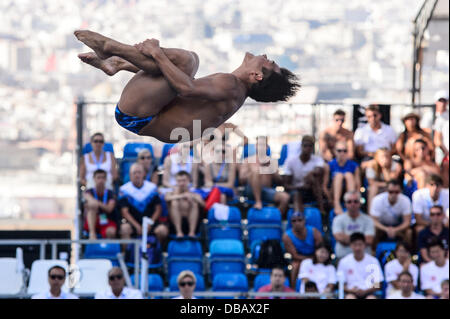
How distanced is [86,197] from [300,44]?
34364 mm

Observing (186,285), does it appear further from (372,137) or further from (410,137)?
(410,137)

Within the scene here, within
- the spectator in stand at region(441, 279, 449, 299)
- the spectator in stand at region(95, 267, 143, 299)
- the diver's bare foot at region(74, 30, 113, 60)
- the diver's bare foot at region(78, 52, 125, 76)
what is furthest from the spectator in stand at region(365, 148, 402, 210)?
the diver's bare foot at region(74, 30, 113, 60)

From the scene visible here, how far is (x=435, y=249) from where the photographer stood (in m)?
9.99

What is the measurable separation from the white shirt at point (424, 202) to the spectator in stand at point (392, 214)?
18cm

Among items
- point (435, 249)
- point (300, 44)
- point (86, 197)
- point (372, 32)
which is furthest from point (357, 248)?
point (372, 32)

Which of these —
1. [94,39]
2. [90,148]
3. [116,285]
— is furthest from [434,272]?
[94,39]

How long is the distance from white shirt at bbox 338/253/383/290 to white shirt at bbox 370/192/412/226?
75 cm

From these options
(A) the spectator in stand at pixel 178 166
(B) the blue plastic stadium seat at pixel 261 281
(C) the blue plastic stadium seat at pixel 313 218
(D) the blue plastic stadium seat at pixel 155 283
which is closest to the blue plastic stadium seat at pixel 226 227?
(A) the spectator in stand at pixel 178 166

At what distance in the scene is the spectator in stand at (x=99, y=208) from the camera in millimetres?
10320

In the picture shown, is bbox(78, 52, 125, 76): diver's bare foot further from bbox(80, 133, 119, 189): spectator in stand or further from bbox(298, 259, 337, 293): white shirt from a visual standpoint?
bbox(80, 133, 119, 189): spectator in stand

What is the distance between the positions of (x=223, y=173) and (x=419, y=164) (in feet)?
7.39

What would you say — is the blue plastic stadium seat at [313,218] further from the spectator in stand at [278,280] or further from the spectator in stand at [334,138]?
the spectator in stand at [278,280]

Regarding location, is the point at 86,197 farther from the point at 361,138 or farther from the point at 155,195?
the point at 361,138

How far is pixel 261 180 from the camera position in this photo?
1080cm
